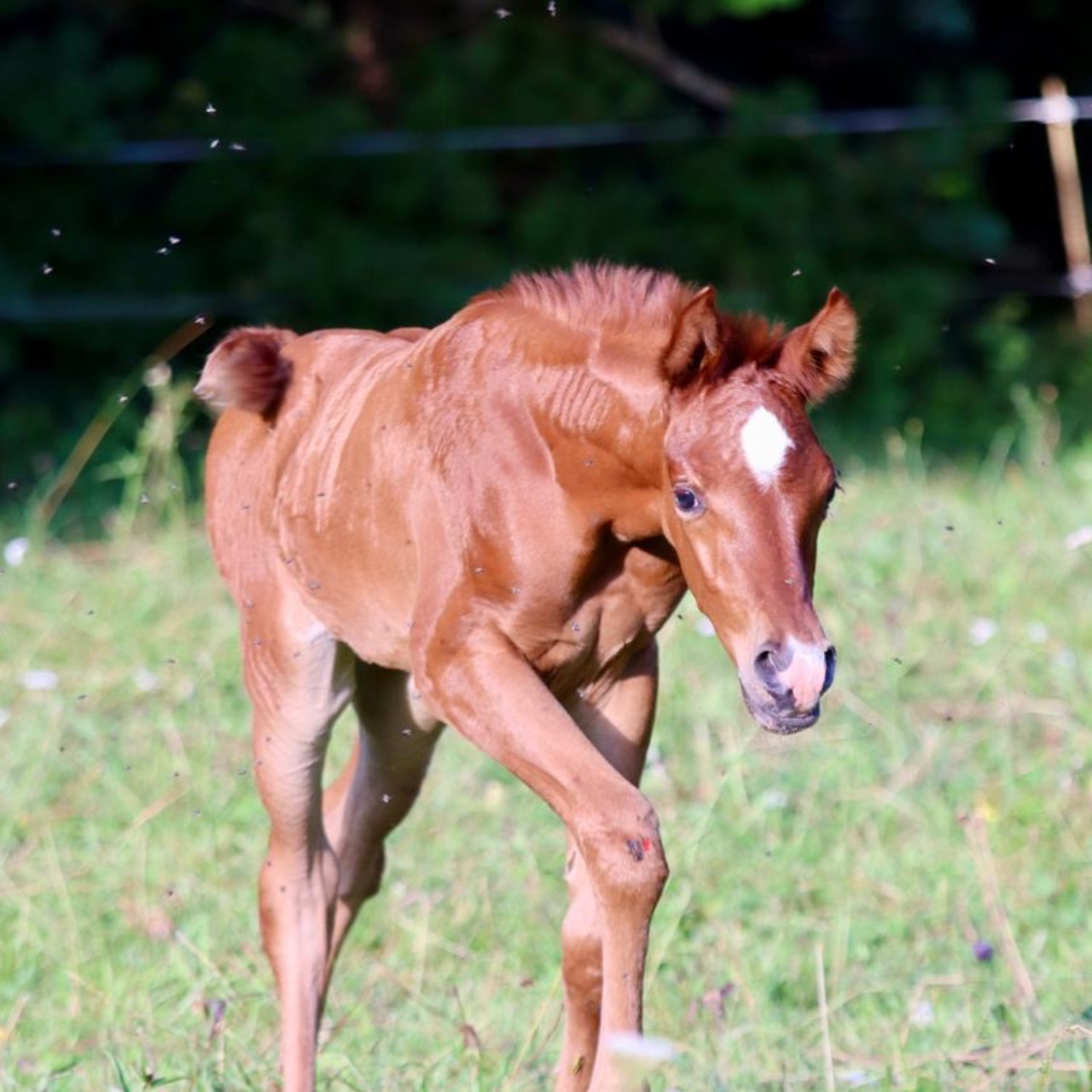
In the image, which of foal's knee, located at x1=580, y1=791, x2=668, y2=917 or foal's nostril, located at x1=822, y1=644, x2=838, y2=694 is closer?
foal's nostril, located at x1=822, y1=644, x2=838, y2=694

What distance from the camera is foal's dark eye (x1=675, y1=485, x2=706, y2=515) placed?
2732 millimetres

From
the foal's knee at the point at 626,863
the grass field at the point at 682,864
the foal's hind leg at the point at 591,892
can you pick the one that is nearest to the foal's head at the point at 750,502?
the foal's knee at the point at 626,863

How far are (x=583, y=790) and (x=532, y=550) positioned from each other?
393mm

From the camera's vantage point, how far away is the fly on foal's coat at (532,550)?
8.93 feet

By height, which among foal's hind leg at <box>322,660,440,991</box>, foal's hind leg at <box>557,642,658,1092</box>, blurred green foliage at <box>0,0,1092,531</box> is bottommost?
blurred green foliage at <box>0,0,1092,531</box>

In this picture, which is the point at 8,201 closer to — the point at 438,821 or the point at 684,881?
the point at 438,821

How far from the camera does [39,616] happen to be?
21.1ft

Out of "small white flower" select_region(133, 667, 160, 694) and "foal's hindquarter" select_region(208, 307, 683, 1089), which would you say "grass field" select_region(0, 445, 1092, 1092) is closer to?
"small white flower" select_region(133, 667, 160, 694)

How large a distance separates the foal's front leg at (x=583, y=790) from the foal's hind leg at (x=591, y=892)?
0.28 meters

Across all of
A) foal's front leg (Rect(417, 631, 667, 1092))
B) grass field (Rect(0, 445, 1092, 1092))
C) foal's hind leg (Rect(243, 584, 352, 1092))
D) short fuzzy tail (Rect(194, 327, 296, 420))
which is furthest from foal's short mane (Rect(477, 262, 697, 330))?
grass field (Rect(0, 445, 1092, 1092))

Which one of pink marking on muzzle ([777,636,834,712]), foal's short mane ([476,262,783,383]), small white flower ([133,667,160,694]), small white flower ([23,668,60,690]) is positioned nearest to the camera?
pink marking on muzzle ([777,636,834,712])

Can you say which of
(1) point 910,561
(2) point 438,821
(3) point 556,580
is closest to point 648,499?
(3) point 556,580

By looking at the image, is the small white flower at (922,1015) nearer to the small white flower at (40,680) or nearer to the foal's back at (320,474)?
the foal's back at (320,474)

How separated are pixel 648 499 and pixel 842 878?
2.16 m
